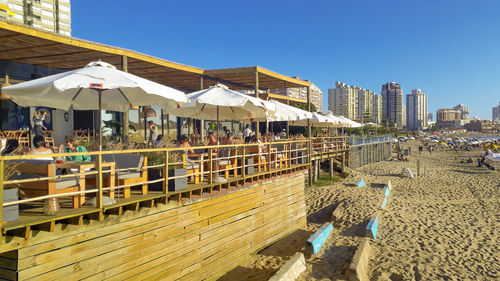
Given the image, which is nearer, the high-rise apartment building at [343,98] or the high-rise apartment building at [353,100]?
the high-rise apartment building at [343,98]

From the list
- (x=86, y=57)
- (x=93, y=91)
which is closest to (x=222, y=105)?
(x=93, y=91)

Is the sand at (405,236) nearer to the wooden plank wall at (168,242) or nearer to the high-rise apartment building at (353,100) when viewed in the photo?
the wooden plank wall at (168,242)

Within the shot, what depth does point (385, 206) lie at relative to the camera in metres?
12.9

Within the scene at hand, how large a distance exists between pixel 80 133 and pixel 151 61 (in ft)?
16.0

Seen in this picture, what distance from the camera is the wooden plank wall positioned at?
12.4 feet

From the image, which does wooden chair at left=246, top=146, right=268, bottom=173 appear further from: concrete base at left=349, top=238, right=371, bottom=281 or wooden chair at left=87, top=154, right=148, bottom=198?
wooden chair at left=87, top=154, right=148, bottom=198

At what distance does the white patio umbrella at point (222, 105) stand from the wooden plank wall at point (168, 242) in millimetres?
1895

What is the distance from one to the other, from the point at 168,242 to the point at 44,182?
2.04 metres

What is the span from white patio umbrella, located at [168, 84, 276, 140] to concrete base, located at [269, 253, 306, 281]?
346cm

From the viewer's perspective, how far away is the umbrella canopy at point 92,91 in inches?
185

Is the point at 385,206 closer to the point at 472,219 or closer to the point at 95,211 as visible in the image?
the point at 472,219

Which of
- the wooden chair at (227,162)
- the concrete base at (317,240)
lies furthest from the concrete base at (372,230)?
the wooden chair at (227,162)

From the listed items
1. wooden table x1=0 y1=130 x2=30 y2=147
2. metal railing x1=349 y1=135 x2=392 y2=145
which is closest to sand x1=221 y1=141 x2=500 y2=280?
metal railing x1=349 y1=135 x2=392 y2=145

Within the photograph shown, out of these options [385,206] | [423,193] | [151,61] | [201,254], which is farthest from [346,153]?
[201,254]
